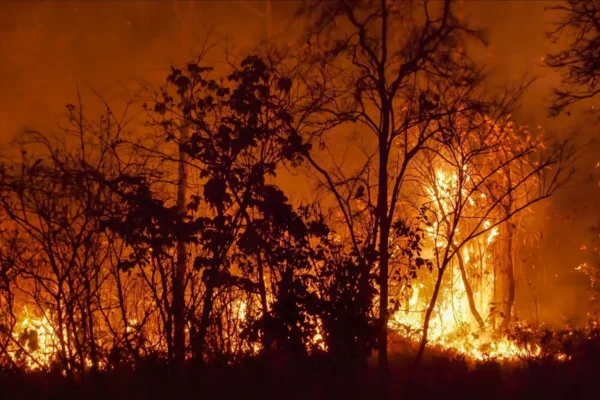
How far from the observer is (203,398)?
24.4 ft

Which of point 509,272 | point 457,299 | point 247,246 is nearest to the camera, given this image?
point 247,246

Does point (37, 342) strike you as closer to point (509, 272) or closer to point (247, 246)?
point (247, 246)

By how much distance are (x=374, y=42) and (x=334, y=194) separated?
85.7 inches

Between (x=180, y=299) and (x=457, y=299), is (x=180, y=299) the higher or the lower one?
the lower one

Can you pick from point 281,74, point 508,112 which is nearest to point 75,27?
point 281,74

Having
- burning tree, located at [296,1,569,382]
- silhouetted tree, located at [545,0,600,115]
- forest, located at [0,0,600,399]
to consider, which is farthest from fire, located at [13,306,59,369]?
silhouetted tree, located at [545,0,600,115]

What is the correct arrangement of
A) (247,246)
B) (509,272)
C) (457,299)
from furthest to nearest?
1. (509,272)
2. (457,299)
3. (247,246)

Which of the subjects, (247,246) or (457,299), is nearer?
(247,246)

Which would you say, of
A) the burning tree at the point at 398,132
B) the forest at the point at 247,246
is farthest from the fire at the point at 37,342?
the burning tree at the point at 398,132

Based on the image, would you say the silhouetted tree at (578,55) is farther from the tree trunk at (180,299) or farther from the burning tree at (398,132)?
the tree trunk at (180,299)

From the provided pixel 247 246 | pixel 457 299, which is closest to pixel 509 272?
pixel 457 299

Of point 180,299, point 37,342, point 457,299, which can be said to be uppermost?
point 457,299

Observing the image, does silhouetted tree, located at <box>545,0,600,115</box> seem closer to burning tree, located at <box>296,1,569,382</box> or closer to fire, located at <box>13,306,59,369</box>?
burning tree, located at <box>296,1,569,382</box>

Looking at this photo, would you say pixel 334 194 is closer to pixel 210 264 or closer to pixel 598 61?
pixel 210 264
